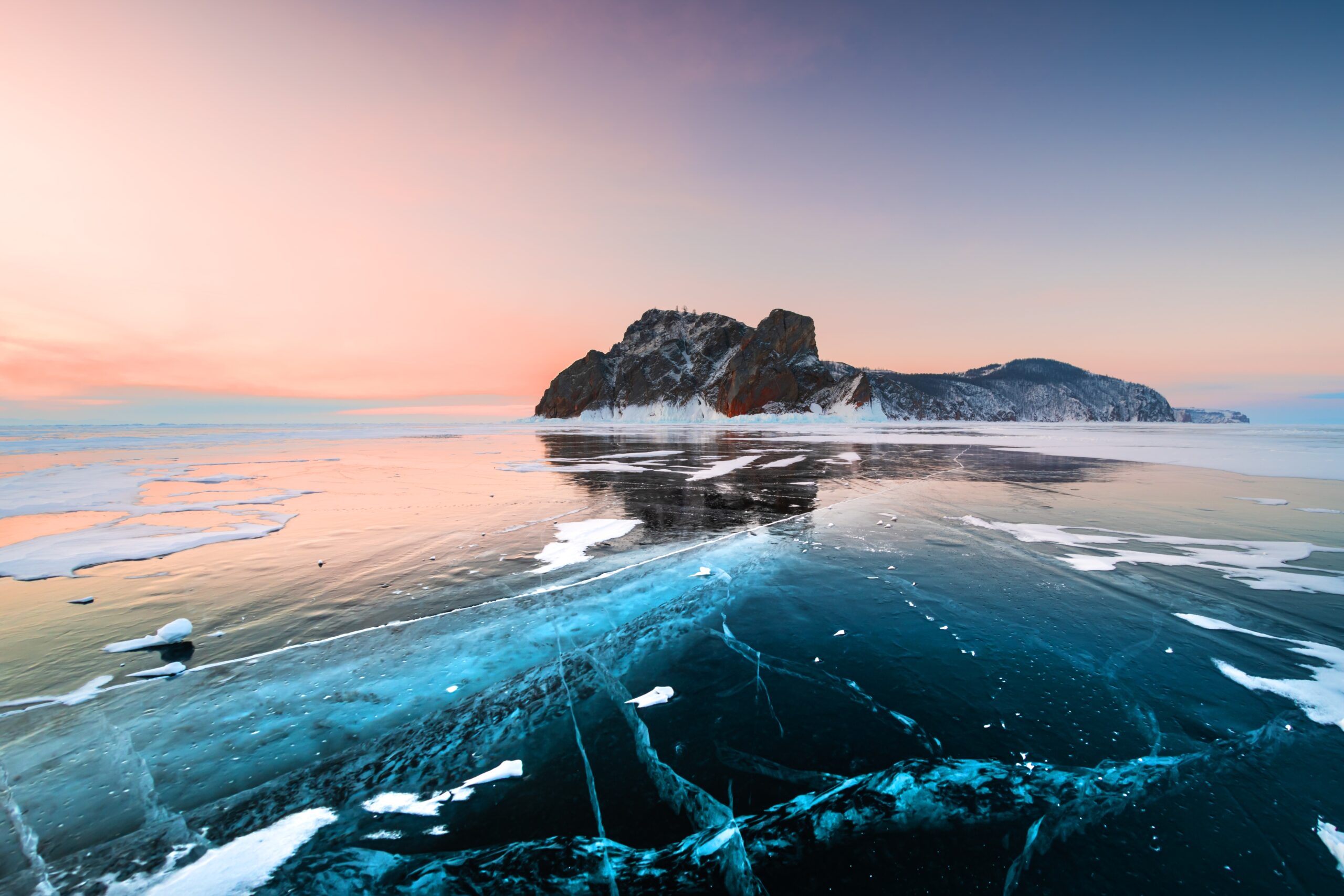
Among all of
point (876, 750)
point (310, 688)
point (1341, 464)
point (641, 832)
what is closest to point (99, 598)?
point (310, 688)

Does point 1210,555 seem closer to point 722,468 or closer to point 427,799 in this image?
point 427,799

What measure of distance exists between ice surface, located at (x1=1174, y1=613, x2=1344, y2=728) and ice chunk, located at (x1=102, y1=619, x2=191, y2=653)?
32.0ft

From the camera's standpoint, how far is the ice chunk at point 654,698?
13.0 ft

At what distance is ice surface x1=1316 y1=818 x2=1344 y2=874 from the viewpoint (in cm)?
246

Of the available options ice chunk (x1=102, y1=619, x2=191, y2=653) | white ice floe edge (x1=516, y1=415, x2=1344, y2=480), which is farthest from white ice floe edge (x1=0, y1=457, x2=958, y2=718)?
white ice floe edge (x1=516, y1=415, x2=1344, y2=480)

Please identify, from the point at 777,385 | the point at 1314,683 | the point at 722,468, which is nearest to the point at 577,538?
the point at 1314,683

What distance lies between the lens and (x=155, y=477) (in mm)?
17609

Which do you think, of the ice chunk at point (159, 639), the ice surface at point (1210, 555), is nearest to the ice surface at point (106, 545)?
the ice chunk at point (159, 639)

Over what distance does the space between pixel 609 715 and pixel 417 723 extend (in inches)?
58.5

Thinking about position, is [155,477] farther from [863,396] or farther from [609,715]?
[863,396]

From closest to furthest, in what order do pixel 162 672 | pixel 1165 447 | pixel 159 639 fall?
pixel 162 672
pixel 159 639
pixel 1165 447

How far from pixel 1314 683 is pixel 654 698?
17.5ft

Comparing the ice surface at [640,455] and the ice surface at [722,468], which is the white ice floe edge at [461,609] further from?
the ice surface at [640,455]

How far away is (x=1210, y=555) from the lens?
7.20 metres
